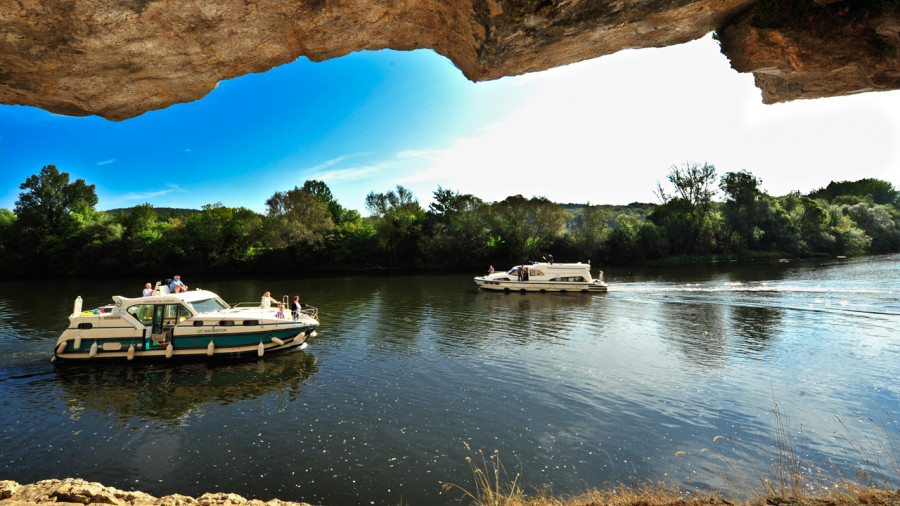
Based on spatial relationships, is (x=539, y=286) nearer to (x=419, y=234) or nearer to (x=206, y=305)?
(x=206, y=305)

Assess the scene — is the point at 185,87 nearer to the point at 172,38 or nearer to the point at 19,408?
the point at 172,38

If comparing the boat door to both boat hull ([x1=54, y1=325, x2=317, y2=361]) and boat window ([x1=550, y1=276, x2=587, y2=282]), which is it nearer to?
boat hull ([x1=54, y1=325, x2=317, y2=361])

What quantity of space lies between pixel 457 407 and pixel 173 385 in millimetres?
10227

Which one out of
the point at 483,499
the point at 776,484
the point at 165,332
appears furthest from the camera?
the point at 165,332

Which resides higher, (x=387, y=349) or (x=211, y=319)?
(x=211, y=319)

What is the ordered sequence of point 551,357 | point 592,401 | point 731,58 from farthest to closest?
point 551,357
point 592,401
point 731,58

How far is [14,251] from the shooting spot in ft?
232

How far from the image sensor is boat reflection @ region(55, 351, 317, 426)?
40.4 feet

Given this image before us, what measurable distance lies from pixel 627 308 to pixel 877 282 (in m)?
22.7

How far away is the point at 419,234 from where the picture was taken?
70.3 metres

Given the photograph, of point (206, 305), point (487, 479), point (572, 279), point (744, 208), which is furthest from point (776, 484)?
point (744, 208)

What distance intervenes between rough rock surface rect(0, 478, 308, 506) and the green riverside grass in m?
3.74

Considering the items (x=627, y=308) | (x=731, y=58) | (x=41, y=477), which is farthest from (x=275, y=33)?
(x=627, y=308)

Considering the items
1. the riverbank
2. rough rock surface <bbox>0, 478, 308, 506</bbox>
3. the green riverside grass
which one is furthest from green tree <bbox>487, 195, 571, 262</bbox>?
rough rock surface <bbox>0, 478, 308, 506</bbox>
